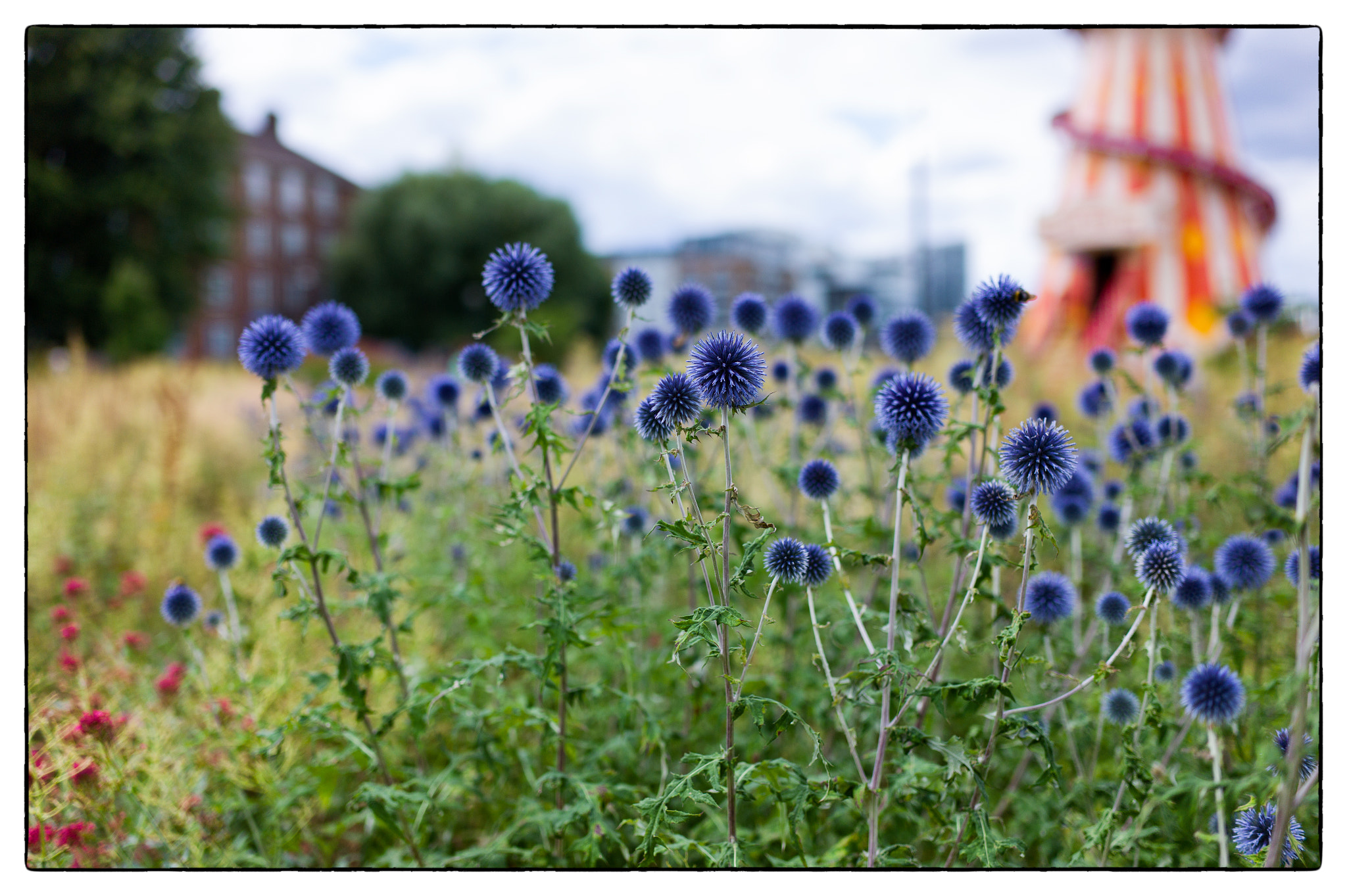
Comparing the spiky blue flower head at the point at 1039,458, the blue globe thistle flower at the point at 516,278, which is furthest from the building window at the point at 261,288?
the spiky blue flower head at the point at 1039,458

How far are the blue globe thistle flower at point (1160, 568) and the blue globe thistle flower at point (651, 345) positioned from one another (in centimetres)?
183

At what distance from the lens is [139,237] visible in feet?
25.4

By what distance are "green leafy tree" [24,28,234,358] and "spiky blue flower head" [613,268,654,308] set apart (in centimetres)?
189

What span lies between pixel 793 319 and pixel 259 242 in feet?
83.6

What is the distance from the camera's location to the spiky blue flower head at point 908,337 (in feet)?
8.87

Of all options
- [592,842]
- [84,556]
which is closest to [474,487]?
[592,842]

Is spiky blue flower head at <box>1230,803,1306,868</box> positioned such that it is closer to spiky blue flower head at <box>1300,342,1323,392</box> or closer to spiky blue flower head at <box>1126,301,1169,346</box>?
spiky blue flower head at <box>1300,342,1323,392</box>

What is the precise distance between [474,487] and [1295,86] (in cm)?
317

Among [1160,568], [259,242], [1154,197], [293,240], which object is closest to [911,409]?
[1160,568]

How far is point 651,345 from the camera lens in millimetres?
3291

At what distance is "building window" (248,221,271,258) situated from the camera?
78.7 feet

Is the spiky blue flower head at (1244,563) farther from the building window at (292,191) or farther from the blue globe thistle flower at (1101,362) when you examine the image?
the building window at (292,191)

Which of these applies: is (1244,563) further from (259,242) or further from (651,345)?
(259,242)
